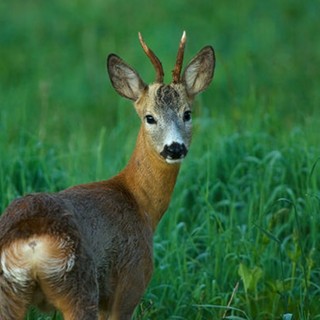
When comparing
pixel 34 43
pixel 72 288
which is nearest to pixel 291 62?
pixel 34 43

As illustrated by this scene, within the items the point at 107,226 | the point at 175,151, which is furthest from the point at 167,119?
the point at 107,226

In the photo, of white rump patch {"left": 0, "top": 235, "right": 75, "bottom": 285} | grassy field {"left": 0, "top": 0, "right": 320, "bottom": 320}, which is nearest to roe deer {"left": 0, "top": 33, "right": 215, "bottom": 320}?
white rump patch {"left": 0, "top": 235, "right": 75, "bottom": 285}

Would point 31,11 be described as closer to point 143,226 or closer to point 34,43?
point 34,43

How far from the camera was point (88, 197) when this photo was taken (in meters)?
6.46

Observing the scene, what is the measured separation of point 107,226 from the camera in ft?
20.9

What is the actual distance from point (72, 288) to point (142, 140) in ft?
4.65

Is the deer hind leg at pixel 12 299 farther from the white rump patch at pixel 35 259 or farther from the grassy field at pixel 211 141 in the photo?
the grassy field at pixel 211 141

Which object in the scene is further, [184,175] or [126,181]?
[184,175]

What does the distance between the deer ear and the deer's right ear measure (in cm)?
24

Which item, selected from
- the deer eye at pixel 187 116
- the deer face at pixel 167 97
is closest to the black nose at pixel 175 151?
the deer face at pixel 167 97

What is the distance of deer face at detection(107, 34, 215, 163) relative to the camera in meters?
6.84

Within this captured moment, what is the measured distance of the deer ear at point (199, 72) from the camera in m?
7.26

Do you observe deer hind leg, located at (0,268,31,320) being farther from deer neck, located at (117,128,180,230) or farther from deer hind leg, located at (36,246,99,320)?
deer neck, located at (117,128,180,230)

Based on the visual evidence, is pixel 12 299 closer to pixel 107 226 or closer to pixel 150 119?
pixel 107 226
